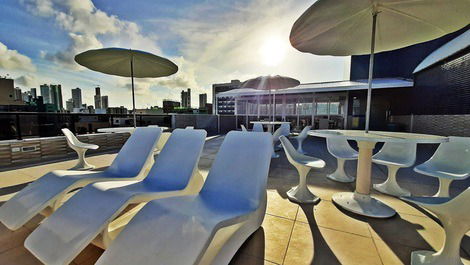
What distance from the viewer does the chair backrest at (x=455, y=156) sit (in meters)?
2.50

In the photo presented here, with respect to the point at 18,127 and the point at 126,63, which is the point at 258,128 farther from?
the point at 18,127

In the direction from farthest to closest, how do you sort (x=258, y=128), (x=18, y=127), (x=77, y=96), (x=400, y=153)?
(x=77, y=96), (x=258, y=128), (x=18, y=127), (x=400, y=153)

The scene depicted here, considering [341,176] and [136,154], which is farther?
[341,176]

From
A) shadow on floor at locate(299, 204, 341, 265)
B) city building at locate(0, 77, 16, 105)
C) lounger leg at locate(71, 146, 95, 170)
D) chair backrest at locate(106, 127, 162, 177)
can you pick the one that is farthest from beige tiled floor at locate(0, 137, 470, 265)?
city building at locate(0, 77, 16, 105)

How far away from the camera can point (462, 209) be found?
1250 millimetres

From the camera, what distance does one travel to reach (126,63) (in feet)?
13.8

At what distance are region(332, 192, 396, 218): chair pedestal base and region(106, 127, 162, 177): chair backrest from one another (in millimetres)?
2789

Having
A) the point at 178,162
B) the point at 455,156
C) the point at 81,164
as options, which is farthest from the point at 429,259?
the point at 81,164

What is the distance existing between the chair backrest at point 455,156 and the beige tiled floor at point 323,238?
2.69 feet

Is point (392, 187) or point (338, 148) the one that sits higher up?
point (338, 148)

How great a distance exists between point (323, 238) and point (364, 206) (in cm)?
99

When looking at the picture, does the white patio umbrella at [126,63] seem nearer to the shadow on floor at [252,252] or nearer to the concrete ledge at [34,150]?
the concrete ledge at [34,150]

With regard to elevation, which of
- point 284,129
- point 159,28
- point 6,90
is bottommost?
point 284,129

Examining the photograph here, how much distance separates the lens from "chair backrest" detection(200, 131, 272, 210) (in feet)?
5.83
